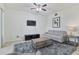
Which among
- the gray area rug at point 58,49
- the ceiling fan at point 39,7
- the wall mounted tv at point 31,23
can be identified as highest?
the ceiling fan at point 39,7

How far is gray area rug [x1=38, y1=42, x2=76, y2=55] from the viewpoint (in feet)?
5.15

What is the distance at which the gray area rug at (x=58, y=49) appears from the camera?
5.15 ft

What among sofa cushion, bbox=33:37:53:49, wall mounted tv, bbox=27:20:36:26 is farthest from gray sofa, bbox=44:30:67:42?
wall mounted tv, bbox=27:20:36:26

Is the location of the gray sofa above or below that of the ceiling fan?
below

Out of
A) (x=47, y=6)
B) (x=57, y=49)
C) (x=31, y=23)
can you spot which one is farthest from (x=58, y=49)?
(x=47, y=6)

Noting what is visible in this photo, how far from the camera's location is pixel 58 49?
5.41 ft

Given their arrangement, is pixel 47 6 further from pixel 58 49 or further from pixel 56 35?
pixel 58 49

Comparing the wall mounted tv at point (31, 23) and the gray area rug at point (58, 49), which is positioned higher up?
the wall mounted tv at point (31, 23)

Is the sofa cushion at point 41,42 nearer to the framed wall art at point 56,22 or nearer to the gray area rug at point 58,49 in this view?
the gray area rug at point 58,49

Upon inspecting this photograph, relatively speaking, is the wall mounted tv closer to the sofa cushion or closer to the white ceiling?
the white ceiling

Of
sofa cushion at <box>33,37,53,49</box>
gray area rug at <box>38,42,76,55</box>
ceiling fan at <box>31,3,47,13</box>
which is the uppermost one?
ceiling fan at <box>31,3,47,13</box>

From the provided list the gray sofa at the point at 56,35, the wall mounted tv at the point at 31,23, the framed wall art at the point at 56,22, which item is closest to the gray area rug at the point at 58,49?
the gray sofa at the point at 56,35

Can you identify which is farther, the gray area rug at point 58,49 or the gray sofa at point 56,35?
the gray sofa at point 56,35
